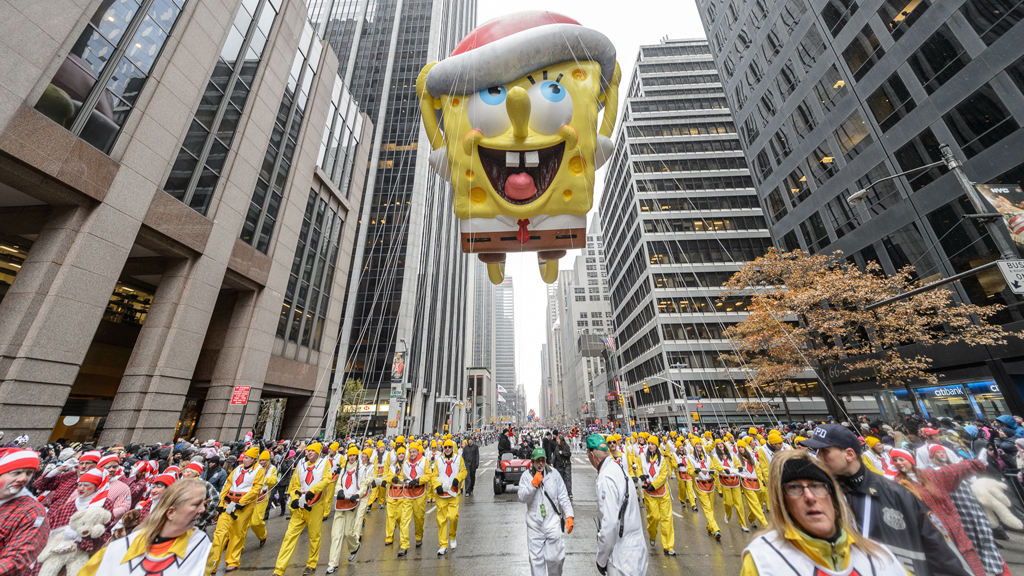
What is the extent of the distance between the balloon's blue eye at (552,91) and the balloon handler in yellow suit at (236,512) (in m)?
7.71

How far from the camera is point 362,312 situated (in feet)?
140

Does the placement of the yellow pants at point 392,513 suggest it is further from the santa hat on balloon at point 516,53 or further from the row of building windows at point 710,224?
the row of building windows at point 710,224

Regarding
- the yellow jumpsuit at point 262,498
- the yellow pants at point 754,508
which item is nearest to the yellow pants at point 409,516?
the yellow jumpsuit at point 262,498

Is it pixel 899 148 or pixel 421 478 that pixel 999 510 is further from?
pixel 899 148

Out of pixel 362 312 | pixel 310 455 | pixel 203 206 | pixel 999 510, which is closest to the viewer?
pixel 999 510

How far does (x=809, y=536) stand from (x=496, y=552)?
6508 mm

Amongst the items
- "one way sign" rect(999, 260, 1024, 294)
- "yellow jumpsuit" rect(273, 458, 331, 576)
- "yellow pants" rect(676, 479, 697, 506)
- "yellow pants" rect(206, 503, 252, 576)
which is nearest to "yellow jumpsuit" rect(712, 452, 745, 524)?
"yellow pants" rect(676, 479, 697, 506)

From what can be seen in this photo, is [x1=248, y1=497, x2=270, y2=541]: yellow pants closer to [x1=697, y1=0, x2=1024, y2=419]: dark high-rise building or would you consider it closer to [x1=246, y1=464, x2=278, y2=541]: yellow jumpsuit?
[x1=246, y1=464, x2=278, y2=541]: yellow jumpsuit

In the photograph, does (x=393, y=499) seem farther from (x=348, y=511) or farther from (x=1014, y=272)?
(x=1014, y=272)

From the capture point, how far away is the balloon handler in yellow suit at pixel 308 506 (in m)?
5.93

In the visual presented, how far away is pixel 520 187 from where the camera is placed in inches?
174

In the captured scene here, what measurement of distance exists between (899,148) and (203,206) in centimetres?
3085

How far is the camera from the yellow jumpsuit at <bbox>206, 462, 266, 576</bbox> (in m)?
6.26

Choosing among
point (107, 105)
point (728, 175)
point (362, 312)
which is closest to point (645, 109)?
point (728, 175)
